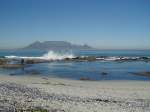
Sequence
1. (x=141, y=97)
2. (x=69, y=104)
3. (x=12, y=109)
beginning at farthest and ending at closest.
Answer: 1. (x=141, y=97)
2. (x=69, y=104)
3. (x=12, y=109)

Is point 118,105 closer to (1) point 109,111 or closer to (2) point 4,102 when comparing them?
(1) point 109,111

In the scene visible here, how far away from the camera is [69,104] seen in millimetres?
15109

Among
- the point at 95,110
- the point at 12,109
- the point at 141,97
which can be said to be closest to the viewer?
the point at 12,109

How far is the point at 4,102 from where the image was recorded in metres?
14.3

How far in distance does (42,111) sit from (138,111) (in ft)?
15.5

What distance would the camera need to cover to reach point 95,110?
45.5 feet

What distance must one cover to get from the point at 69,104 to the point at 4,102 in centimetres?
332

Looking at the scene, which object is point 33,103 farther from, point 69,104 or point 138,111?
point 138,111

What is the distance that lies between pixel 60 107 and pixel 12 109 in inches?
98.1

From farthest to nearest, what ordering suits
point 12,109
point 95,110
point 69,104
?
point 69,104 → point 95,110 → point 12,109

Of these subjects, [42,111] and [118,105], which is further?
[118,105]

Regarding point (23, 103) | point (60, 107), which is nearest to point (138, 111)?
point (60, 107)

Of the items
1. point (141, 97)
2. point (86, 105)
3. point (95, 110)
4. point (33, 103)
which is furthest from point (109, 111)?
point (141, 97)

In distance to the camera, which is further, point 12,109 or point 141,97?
point 141,97
